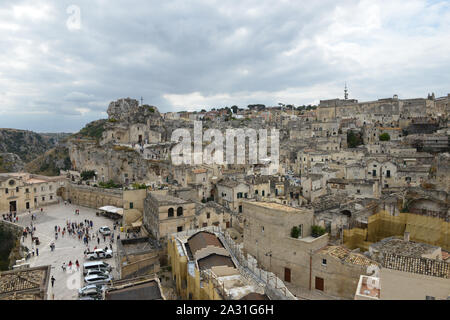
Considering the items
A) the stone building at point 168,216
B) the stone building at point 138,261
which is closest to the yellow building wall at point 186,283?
the stone building at point 138,261

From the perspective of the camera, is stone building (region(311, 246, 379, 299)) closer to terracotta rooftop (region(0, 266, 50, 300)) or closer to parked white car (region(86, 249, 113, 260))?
terracotta rooftop (region(0, 266, 50, 300))

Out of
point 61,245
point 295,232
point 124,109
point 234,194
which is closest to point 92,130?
point 124,109

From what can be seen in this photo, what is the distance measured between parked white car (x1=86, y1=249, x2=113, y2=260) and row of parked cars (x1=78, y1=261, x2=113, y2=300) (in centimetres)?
174

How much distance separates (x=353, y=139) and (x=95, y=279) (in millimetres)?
55721

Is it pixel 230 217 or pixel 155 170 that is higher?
pixel 155 170

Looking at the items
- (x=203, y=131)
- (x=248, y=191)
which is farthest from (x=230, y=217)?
(x=203, y=131)

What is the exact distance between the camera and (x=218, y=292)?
13023 millimetres

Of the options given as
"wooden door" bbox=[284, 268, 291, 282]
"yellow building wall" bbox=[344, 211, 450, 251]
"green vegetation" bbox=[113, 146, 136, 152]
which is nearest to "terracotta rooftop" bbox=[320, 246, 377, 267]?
"wooden door" bbox=[284, 268, 291, 282]

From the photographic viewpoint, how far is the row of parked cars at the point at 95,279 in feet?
61.4

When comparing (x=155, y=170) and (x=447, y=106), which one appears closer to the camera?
(x=155, y=170)

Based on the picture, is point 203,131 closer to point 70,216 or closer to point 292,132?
point 292,132

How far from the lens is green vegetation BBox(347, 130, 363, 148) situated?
205 ft

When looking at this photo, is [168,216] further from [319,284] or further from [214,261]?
[319,284]
